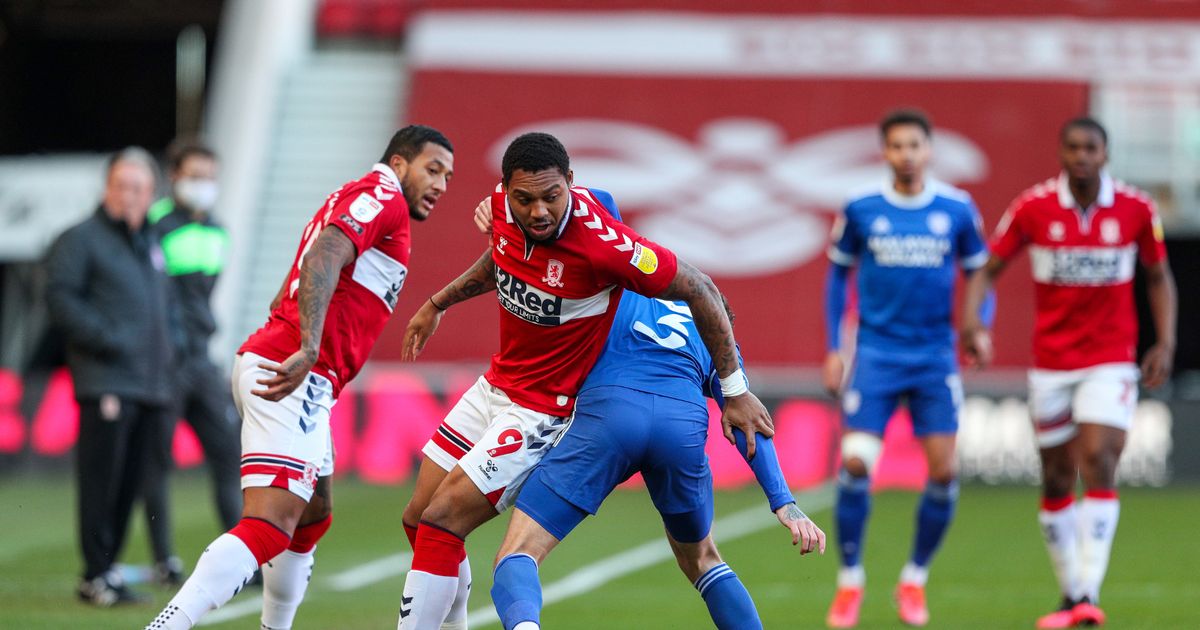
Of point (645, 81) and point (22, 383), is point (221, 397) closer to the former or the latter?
point (22, 383)

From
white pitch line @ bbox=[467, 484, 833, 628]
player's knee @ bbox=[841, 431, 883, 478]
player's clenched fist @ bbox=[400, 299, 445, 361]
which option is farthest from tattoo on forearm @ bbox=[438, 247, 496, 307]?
player's knee @ bbox=[841, 431, 883, 478]

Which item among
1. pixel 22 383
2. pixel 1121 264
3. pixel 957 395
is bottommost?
pixel 22 383

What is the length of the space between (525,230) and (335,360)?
1.26m

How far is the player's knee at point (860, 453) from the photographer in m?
8.85

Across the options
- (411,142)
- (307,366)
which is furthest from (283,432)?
(411,142)

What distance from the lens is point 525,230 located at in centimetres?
587

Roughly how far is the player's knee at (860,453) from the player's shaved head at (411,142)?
10.4 feet

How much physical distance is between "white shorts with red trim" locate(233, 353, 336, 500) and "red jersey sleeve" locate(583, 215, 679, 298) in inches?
56.5

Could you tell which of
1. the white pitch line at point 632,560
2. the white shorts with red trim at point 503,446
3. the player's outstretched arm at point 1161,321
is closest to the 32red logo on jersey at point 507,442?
the white shorts with red trim at point 503,446

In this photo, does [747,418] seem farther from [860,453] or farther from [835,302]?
[835,302]

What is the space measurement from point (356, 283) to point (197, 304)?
375 cm

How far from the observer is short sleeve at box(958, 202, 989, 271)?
9156 mm

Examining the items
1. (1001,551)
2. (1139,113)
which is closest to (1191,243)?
(1139,113)

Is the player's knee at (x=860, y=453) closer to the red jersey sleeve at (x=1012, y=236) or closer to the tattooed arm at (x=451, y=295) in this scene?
the red jersey sleeve at (x=1012, y=236)
